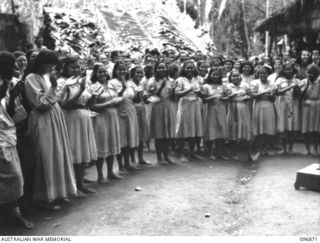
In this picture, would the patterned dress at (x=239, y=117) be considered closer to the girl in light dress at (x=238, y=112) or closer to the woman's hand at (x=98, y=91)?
the girl in light dress at (x=238, y=112)

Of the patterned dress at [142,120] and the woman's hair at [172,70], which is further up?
the woman's hair at [172,70]

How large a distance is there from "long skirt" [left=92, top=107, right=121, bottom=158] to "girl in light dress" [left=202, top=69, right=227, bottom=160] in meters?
2.15

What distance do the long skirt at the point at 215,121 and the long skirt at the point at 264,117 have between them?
65cm

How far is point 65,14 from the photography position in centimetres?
1389

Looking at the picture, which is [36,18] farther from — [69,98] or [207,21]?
[207,21]

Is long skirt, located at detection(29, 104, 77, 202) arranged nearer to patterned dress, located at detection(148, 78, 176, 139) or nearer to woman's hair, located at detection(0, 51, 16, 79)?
woman's hair, located at detection(0, 51, 16, 79)

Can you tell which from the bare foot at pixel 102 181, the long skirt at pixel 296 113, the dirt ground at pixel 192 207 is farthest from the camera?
the long skirt at pixel 296 113

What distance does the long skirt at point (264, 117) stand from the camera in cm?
805

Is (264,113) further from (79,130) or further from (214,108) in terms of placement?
(79,130)

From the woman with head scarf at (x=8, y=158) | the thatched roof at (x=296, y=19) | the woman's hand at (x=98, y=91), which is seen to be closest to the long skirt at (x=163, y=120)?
the woman's hand at (x=98, y=91)

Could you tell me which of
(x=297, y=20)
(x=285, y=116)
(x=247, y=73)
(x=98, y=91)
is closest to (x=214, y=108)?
(x=247, y=73)

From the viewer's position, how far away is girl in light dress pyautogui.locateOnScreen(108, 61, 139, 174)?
21.6 ft

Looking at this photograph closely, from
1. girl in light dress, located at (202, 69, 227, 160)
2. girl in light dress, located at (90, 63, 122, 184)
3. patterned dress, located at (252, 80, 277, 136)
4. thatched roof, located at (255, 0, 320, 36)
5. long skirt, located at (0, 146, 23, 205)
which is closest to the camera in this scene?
long skirt, located at (0, 146, 23, 205)

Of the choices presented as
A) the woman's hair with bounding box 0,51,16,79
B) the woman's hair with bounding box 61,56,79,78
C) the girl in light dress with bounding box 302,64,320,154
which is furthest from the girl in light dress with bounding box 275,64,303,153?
the woman's hair with bounding box 0,51,16,79
